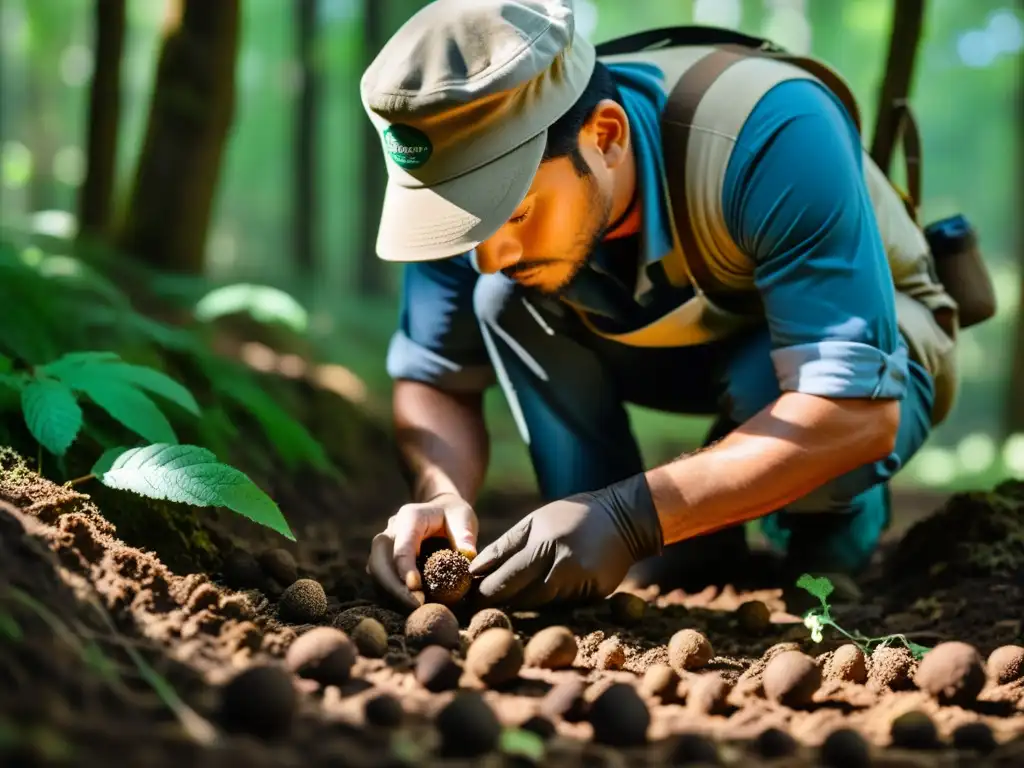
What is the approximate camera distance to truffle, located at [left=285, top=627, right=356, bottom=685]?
5.77 feet

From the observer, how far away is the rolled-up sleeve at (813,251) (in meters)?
2.36

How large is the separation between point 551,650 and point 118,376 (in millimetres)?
1182

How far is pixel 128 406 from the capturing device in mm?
2334

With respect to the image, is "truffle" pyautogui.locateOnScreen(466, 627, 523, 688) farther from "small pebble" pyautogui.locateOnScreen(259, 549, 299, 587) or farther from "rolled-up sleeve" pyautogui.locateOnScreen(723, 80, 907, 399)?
"rolled-up sleeve" pyautogui.locateOnScreen(723, 80, 907, 399)

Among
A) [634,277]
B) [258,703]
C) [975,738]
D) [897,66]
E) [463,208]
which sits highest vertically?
[897,66]

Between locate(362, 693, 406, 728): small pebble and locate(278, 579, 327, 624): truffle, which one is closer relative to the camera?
locate(362, 693, 406, 728): small pebble

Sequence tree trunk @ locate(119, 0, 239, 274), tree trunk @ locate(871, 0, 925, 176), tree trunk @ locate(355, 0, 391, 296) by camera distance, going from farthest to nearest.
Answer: tree trunk @ locate(355, 0, 391, 296) → tree trunk @ locate(119, 0, 239, 274) → tree trunk @ locate(871, 0, 925, 176)

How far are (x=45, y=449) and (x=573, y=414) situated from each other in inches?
57.1

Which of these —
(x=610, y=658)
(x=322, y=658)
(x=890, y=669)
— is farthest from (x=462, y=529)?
(x=890, y=669)

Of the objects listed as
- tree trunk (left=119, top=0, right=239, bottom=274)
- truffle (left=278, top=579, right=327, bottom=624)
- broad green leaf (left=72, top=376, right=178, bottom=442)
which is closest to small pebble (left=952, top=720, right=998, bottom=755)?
truffle (left=278, top=579, right=327, bottom=624)

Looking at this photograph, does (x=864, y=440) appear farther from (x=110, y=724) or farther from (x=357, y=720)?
(x=110, y=724)

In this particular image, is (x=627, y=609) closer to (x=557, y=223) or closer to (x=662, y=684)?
(x=662, y=684)

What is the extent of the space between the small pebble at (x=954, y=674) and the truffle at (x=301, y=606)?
1.18 m

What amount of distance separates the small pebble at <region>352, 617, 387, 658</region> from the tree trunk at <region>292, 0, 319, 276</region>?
356 inches
